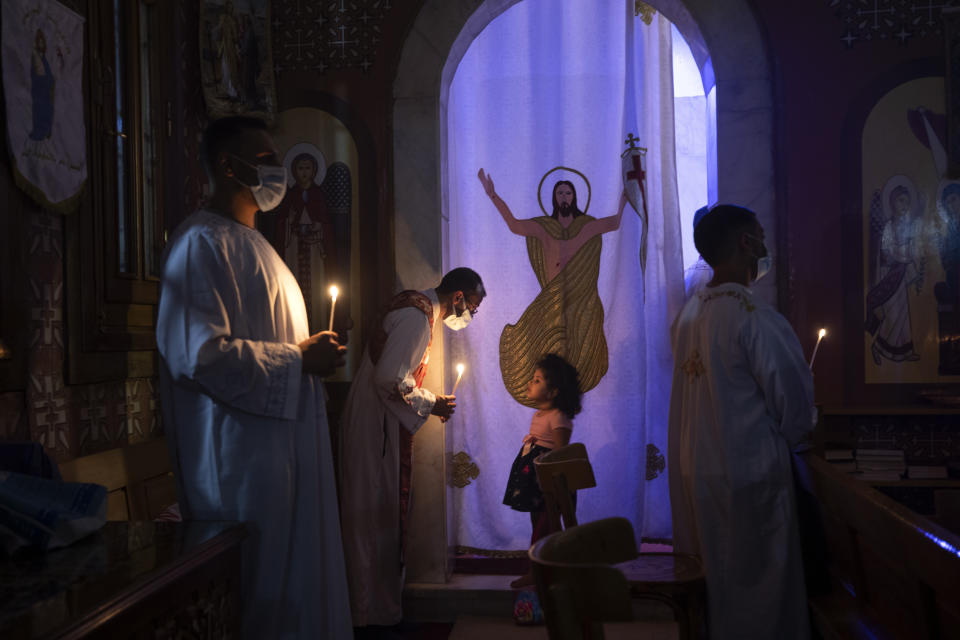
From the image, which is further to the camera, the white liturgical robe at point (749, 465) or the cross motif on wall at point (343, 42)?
the cross motif on wall at point (343, 42)

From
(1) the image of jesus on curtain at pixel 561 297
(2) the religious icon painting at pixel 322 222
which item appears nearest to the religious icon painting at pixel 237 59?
(2) the religious icon painting at pixel 322 222

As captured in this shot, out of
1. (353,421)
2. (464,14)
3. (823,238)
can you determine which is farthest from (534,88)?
(353,421)

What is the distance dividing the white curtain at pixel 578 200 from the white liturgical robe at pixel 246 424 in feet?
7.46

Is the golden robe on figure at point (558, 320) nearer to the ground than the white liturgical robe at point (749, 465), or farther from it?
farther from it

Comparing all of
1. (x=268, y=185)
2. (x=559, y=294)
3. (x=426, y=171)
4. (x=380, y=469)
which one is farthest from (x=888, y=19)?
(x=380, y=469)

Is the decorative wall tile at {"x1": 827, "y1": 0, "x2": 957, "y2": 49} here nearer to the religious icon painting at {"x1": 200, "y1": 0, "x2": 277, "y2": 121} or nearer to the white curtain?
the white curtain

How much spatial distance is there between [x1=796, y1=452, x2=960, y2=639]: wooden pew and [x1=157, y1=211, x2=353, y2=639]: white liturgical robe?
4.69 ft

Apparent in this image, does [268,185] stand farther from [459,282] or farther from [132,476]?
[459,282]

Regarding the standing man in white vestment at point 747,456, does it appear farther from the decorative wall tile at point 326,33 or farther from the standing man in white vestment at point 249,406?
the decorative wall tile at point 326,33

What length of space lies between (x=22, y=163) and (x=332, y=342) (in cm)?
106

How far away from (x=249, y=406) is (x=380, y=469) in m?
1.60

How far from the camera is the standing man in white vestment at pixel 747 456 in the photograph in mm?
2582

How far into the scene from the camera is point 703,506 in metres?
2.73

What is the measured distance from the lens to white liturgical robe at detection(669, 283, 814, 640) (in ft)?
8.47
